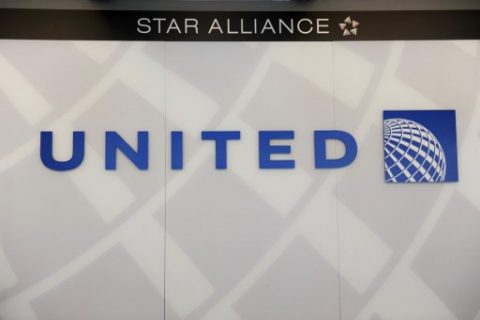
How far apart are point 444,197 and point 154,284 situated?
8.35ft

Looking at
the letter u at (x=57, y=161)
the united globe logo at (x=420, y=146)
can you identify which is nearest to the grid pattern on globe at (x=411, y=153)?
the united globe logo at (x=420, y=146)

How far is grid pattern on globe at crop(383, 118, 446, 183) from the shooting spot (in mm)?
3871

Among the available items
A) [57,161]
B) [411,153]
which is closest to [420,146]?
[411,153]

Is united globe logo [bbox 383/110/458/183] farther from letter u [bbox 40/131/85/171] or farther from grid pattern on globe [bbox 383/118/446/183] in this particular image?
letter u [bbox 40/131/85/171]

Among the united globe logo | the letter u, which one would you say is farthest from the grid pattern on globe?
the letter u

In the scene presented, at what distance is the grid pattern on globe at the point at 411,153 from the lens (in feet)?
12.7

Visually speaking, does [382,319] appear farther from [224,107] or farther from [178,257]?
[224,107]

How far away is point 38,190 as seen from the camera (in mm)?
3816

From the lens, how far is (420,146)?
389cm

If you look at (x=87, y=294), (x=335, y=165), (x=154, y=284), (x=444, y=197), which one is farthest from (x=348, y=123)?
(x=87, y=294)

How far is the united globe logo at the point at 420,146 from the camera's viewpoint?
3.87 m

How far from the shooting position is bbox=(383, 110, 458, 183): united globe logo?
3871mm

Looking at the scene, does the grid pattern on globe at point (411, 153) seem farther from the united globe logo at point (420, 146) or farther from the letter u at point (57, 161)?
the letter u at point (57, 161)

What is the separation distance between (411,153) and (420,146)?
97 millimetres
